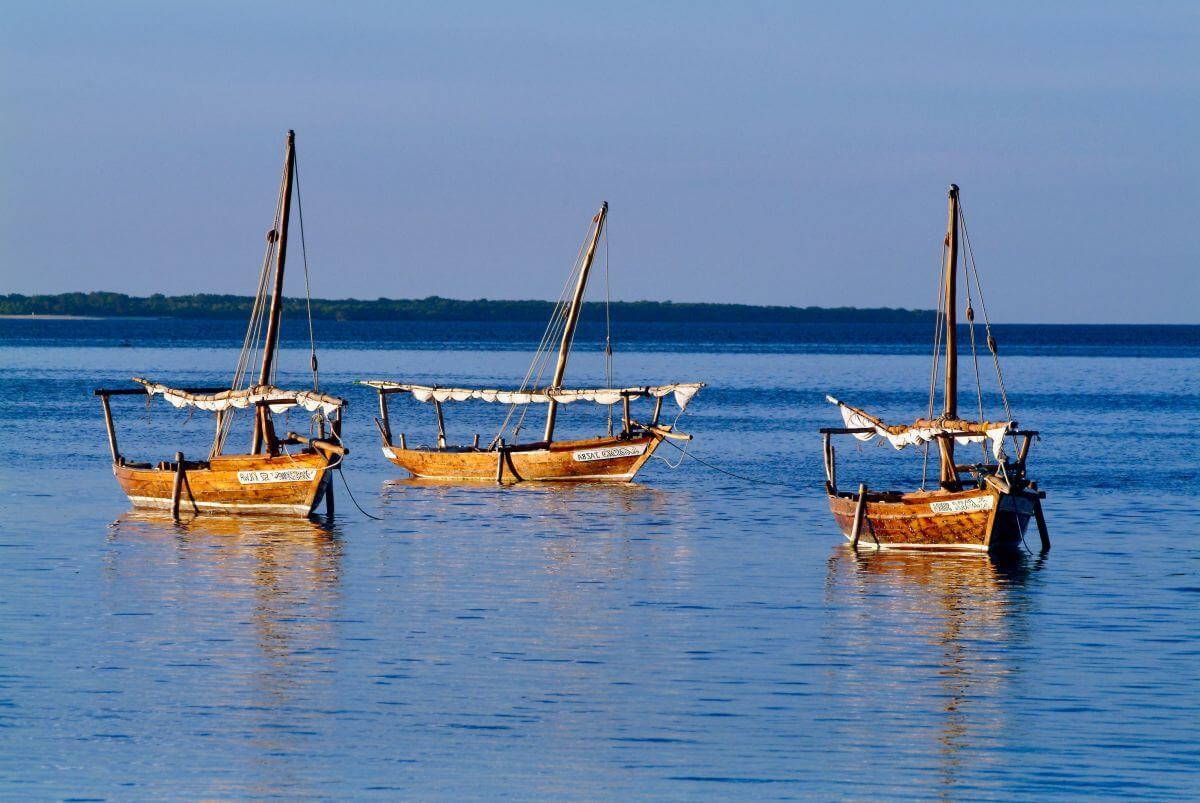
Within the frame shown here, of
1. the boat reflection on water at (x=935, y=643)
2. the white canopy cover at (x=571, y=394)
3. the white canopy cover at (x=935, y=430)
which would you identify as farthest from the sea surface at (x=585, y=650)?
the white canopy cover at (x=571, y=394)

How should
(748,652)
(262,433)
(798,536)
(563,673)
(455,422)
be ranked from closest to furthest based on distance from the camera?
1. (563,673)
2. (748,652)
3. (798,536)
4. (262,433)
5. (455,422)

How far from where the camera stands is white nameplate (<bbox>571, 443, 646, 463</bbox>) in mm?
59875

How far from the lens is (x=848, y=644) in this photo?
100ft

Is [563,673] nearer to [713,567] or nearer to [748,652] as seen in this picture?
[748,652]

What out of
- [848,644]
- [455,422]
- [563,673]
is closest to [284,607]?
[563,673]

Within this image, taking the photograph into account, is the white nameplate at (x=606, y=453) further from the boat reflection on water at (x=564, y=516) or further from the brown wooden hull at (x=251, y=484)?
the brown wooden hull at (x=251, y=484)

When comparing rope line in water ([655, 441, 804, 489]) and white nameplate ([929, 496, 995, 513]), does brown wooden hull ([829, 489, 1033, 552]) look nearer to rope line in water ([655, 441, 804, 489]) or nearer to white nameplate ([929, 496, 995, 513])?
white nameplate ([929, 496, 995, 513])

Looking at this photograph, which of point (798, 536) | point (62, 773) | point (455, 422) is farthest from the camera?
point (455, 422)

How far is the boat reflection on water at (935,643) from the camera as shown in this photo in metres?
24.4

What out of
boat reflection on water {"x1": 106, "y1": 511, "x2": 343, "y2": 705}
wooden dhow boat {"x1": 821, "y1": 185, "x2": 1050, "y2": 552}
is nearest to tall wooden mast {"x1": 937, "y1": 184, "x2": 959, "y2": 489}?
wooden dhow boat {"x1": 821, "y1": 185, "x2": 1050, "y2": 552}

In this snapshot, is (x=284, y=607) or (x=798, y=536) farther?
(x=798, y=536)

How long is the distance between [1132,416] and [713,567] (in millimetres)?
65136

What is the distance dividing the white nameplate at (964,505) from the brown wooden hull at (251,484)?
50.7 ft

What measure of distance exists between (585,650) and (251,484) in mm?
19576
